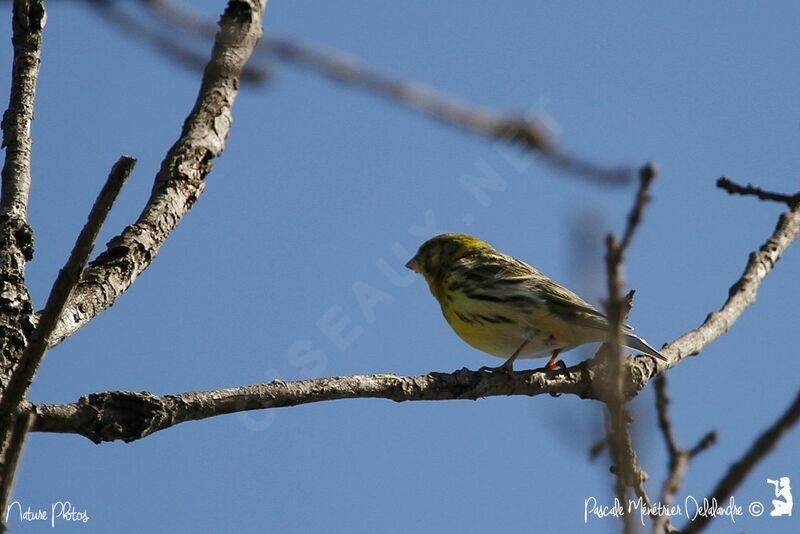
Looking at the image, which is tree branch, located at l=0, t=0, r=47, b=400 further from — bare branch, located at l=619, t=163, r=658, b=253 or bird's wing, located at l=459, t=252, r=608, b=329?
bird's wing, located at l=459, t=252, r=608, b=329

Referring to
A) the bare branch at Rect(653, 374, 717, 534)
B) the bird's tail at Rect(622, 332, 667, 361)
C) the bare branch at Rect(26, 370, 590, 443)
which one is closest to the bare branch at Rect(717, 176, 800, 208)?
the bird's tail at Rect(622, 332, 667, 361)

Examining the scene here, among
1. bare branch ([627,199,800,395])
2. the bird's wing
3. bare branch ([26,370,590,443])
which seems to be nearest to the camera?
bare branch ([26,370,590,443])

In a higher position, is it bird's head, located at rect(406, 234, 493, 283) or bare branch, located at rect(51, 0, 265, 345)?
bird's head, located at rect(406, 234, 493, 283)

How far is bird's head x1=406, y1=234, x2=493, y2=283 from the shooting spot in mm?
7949

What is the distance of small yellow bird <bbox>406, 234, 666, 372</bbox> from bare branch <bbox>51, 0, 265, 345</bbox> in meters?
2.62

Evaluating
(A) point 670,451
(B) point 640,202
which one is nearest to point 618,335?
(B) point 640,202

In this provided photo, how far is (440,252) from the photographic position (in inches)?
322

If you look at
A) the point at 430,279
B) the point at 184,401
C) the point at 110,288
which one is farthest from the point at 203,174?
the point at 430,279

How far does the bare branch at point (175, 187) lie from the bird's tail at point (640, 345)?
2.26 metres

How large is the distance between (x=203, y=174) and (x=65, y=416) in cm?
129

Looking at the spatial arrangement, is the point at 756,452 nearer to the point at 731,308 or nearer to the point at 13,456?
the point at 13,456

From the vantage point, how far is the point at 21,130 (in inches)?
137

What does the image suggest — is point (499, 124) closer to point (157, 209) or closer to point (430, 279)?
point (157, 209)

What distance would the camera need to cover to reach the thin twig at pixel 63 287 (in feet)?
6.94
